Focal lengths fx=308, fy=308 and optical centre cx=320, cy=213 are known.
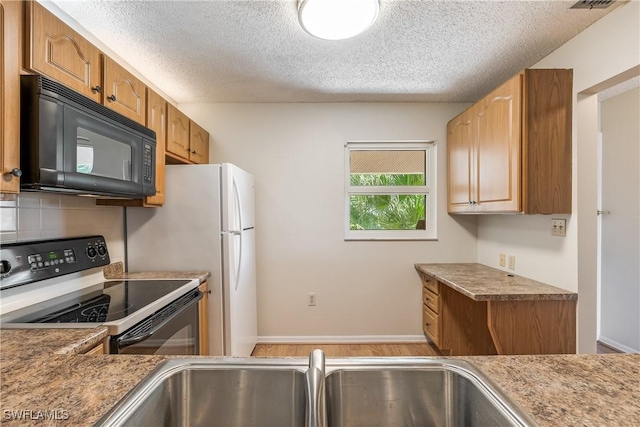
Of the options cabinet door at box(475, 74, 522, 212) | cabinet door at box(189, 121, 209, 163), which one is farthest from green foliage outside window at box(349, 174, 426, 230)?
cabinet door at box(189, 121, 209, 163)

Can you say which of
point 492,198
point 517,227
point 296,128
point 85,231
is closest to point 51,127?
point 85,231

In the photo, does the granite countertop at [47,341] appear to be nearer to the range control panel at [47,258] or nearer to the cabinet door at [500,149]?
the range control panel at [47,258]

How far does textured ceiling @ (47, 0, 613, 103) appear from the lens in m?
1.65

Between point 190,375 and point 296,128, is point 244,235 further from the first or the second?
point 190,375

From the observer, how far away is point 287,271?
3.04m

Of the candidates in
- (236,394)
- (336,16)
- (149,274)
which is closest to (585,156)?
(336,16)

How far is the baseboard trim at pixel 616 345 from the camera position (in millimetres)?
2691

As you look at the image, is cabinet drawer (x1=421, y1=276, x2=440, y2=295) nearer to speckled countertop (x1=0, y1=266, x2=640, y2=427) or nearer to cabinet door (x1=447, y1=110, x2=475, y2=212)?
cabinet door (x1=447, y1=110, x2=475, y2=212)

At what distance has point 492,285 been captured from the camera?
208 centimetres

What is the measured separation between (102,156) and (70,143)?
206 mm

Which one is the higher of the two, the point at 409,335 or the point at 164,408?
the point at 164,408

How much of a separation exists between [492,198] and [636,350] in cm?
198

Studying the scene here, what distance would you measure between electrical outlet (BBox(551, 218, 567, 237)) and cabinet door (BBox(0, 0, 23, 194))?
2.77 meters

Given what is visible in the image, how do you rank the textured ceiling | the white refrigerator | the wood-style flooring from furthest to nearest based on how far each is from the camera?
the wood-style flooring
the white refrigerator
the textured ceiling
